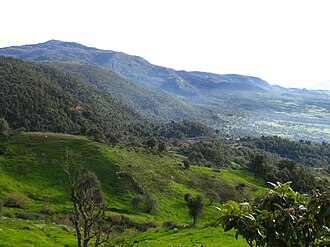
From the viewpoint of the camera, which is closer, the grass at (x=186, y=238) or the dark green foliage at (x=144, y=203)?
the grass at (x=186, y=238)

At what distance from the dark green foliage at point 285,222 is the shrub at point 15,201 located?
5713 cm

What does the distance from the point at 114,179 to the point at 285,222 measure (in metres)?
70.5

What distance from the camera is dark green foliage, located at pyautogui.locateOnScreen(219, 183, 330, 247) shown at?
23.2 feet

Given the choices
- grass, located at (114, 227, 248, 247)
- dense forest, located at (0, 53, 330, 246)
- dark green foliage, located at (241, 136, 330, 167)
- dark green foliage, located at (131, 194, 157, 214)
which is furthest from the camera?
dark green foliage, located at (241, 136, 330, 167)

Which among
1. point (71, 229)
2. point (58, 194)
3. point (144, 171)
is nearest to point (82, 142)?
point (144, 171)

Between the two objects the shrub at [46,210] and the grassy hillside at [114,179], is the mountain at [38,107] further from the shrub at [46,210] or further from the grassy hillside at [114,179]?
the shrub at [46,210]

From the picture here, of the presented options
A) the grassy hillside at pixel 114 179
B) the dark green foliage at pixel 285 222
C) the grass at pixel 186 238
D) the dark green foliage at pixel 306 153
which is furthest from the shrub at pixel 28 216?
the dark green foliage at pixel 306 153

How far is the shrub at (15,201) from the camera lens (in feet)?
186

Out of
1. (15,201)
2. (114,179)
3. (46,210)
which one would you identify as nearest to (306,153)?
(114,179)

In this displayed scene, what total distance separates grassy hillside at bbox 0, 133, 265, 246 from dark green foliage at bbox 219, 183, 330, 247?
129 feet

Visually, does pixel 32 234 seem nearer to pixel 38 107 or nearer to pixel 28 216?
pixel 28 216

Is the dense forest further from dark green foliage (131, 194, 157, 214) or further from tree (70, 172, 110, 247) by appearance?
tree (70, 172, 110, 247)

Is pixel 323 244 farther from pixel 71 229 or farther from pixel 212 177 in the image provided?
pixel 212 177

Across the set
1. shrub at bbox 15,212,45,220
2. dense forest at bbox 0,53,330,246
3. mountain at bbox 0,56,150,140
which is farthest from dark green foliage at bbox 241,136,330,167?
shrub at bbox 15,212,45,220
